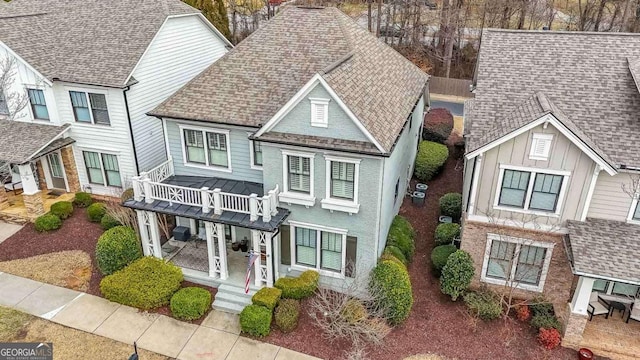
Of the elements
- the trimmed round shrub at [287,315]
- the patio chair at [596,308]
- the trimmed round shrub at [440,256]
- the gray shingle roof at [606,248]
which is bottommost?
the trimmed round shrub at [287,315]

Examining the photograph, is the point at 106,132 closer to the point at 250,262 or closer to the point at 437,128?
the point at 250,262

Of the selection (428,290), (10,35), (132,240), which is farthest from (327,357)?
(10,35)

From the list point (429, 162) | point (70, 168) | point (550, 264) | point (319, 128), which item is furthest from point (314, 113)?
point (70, 168)

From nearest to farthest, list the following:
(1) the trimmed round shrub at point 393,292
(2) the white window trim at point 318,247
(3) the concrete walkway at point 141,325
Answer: (3) the concrete walkway at point 141,325 → (1) the trimmed round shrub at point 393,292 → (2) the white window trim at point 318,247

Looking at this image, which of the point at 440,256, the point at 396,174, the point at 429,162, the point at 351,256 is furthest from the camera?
the point at 429,162

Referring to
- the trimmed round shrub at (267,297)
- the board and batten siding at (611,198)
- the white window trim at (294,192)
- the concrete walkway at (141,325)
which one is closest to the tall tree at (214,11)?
the white window trim at (294,192)

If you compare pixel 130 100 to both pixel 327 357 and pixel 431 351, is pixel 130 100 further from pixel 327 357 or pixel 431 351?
pixel 431 351

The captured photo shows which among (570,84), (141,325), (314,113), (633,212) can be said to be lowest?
(141,325)

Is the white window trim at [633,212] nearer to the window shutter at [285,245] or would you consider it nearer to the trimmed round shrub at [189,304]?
the window shutter at [285,245]
